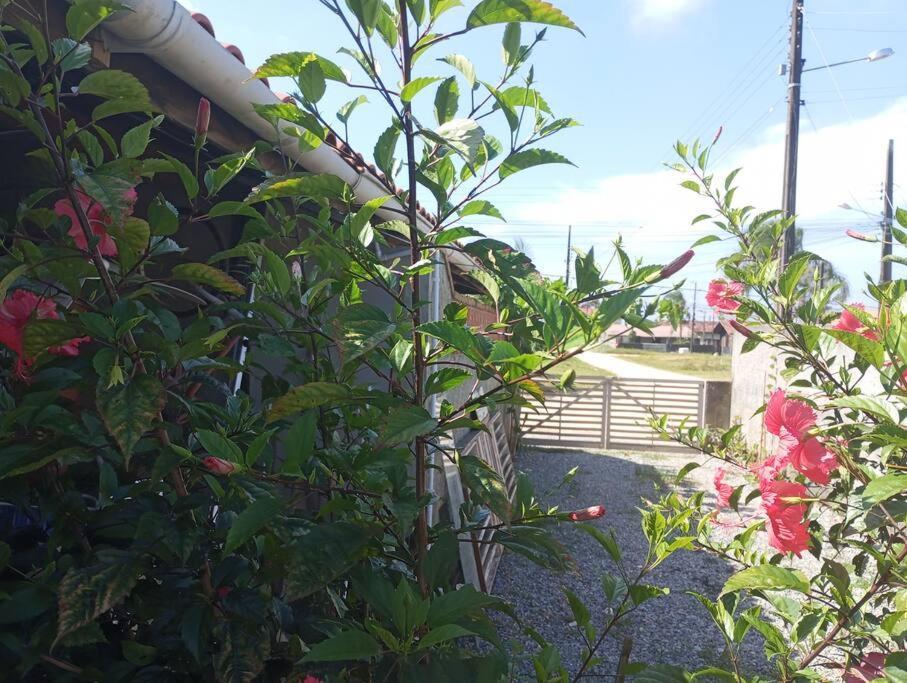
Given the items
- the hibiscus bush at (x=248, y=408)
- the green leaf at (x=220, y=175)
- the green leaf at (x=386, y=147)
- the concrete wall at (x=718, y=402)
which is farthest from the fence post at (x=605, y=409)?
the green leaf at (x=386, y=147)

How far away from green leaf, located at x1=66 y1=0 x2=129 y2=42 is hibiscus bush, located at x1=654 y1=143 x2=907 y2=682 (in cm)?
109

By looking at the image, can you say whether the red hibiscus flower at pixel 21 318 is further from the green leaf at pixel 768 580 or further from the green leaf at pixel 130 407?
the green leaf at pixel 768 580

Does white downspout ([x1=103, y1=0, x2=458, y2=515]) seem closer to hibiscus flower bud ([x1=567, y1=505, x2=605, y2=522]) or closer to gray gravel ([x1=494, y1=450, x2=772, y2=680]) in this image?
hibiscus flower bud ([x1=567, y1=505, x2=605, y2=522])

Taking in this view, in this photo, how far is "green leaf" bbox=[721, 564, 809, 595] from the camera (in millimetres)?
1030

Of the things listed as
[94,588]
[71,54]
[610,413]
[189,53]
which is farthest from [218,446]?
[610,413]

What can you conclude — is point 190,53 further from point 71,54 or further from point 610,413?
point 610,413

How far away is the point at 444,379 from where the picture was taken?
38.3 inches

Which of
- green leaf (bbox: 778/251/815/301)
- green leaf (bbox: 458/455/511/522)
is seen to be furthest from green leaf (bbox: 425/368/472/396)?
green leaf (bbox: 778/251/815/301)

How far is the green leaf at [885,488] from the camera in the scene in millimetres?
823

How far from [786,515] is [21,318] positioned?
4.63 feet

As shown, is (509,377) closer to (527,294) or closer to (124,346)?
(527,294)

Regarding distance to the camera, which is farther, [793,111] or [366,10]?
[793,111]

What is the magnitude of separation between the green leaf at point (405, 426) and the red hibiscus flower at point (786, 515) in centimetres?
82

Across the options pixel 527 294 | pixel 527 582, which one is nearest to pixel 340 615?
pixel 527 294
